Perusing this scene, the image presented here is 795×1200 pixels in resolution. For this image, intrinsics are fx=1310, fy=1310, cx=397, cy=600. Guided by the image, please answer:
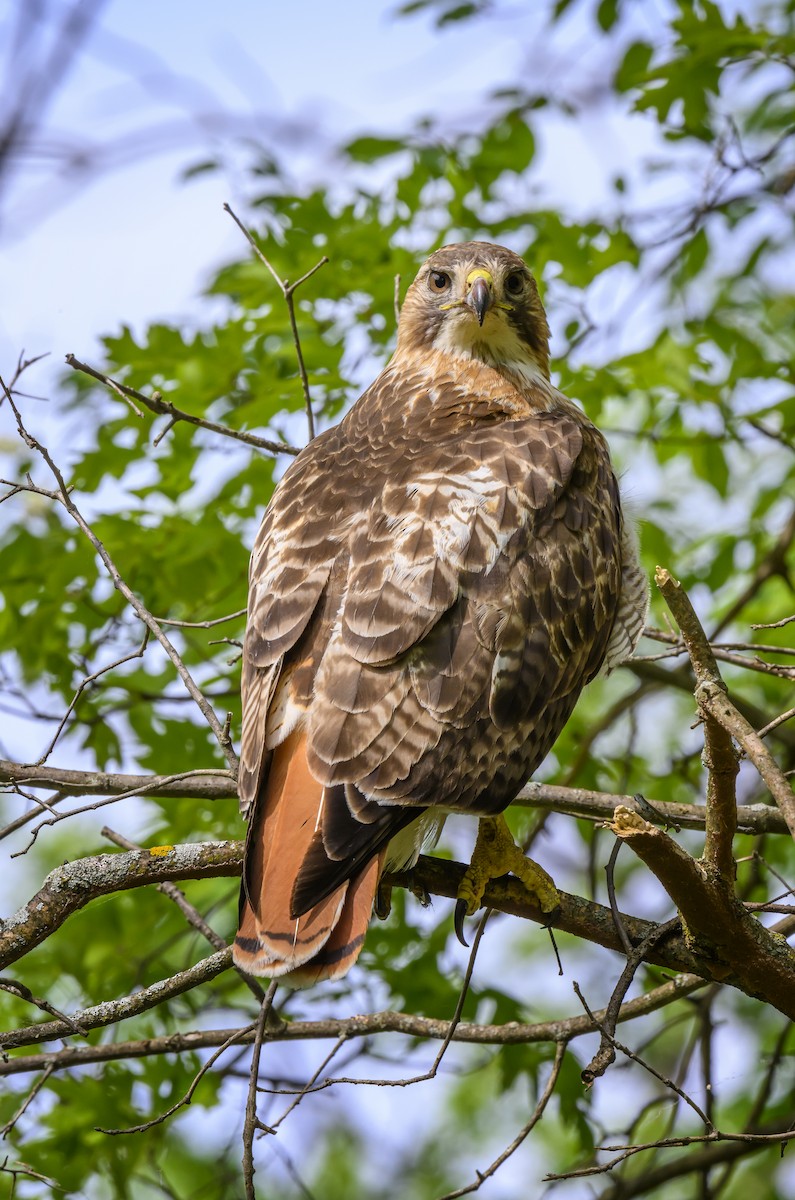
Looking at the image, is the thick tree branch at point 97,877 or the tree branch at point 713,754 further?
the thick tree branch at point 97,877

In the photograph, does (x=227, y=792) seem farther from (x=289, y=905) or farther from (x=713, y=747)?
(x=713, y=747)

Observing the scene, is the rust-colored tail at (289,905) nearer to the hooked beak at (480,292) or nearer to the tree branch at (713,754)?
A: the tree branch at (713,754)

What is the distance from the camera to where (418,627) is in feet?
10.1

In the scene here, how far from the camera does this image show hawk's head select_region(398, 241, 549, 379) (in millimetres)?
4207

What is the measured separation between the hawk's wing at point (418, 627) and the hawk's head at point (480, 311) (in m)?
0.60

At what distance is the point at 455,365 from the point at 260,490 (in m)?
0.79

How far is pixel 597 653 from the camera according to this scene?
11.9ft

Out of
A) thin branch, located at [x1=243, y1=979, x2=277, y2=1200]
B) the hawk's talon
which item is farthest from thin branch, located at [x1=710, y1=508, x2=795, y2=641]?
thin branch, located at [x1=243, y1=979, x2=277, y2=1200]

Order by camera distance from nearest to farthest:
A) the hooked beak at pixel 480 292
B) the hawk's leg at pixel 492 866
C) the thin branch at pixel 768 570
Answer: the hawk's leg at pixel 492 866 < the hooked beak at pixel 480 292 < the thin branch at pixel 768 570

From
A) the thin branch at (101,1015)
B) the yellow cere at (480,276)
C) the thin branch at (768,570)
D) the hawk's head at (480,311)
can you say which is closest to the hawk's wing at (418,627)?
the thin branch at (101,1015)

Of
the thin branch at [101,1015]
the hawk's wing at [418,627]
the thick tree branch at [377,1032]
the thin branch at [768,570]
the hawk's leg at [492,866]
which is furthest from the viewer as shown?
the thin branch at [768,570]

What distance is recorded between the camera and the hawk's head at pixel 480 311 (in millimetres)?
4207

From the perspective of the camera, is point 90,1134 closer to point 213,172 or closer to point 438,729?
point 438,729

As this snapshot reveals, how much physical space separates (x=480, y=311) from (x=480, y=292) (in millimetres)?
76
